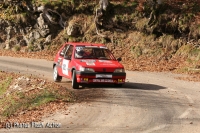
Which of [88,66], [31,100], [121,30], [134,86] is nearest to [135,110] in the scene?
[31,100]

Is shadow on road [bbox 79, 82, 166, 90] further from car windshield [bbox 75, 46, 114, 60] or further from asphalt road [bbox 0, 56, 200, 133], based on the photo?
car windshield [bbox 75, 46, 114, 60]

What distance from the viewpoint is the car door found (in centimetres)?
1498

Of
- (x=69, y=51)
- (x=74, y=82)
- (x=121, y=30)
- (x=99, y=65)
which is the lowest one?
(x=121, y=30)

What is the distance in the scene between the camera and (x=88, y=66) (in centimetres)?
1405

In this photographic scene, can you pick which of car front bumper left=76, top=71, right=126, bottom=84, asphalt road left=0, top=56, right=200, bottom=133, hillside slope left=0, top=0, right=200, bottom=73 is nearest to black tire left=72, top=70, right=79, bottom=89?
car front bumper left=76, top=71, right=126, bottom=84

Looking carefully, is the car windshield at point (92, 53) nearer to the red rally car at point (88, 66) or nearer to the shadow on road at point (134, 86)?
the red rally car at point (88, 66)

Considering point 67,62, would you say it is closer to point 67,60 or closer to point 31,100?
point 67,60

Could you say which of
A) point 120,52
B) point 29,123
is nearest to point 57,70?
point 29,123

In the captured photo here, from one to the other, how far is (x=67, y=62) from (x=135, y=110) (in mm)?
5090

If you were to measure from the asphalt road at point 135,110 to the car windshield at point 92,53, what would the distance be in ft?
4.18

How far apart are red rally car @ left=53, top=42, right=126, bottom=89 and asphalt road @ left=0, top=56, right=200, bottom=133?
1.22 feet

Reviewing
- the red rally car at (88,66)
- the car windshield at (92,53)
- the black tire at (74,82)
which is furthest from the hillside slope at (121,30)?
the black tire at (74,82)

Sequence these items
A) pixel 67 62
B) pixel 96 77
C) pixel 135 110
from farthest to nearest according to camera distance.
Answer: pixel 67 62
pixel 96 77
pixel 135 110

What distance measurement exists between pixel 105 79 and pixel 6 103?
3.59m
